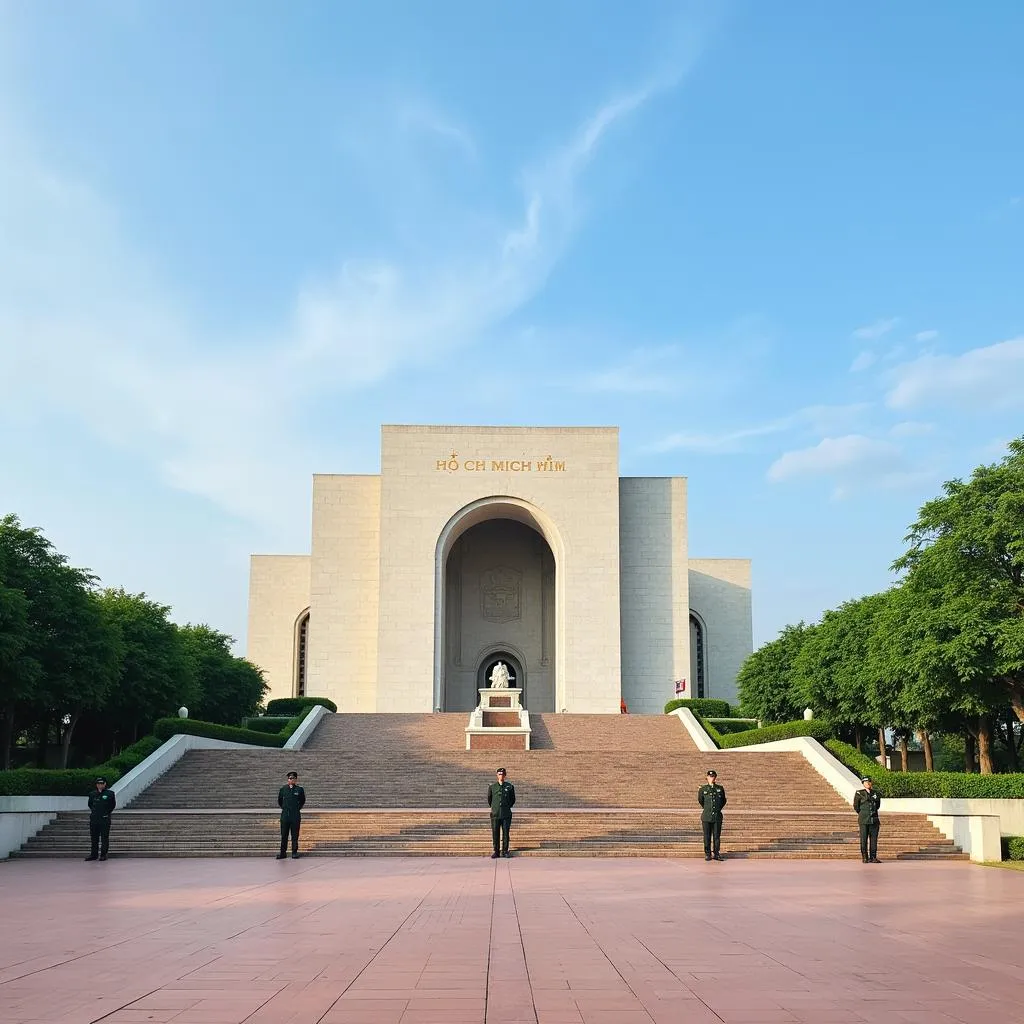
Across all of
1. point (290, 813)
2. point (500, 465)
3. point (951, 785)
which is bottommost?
point (290, 813)

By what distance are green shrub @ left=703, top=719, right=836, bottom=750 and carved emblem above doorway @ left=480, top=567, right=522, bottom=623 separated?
49.6ft

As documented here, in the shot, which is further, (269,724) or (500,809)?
(269,724)

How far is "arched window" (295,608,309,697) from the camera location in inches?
1677

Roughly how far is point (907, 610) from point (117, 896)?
16.5 meters

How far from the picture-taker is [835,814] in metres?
17.4

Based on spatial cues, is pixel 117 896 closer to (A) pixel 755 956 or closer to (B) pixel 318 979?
(B) pixel 318 979

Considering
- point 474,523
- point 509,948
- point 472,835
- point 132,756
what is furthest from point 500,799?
point 474,523

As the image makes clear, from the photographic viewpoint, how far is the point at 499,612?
140 feet

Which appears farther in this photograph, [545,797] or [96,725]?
[96,725]

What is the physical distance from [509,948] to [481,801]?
12715 mm

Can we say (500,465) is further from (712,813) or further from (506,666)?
(712,813)

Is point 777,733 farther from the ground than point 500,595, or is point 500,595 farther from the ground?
point 500,595

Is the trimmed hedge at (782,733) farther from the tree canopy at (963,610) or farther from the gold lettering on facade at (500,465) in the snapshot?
the gold lettering on facade at (500,465)

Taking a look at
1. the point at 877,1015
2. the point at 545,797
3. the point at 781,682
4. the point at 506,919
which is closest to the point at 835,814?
the point at 545,797
